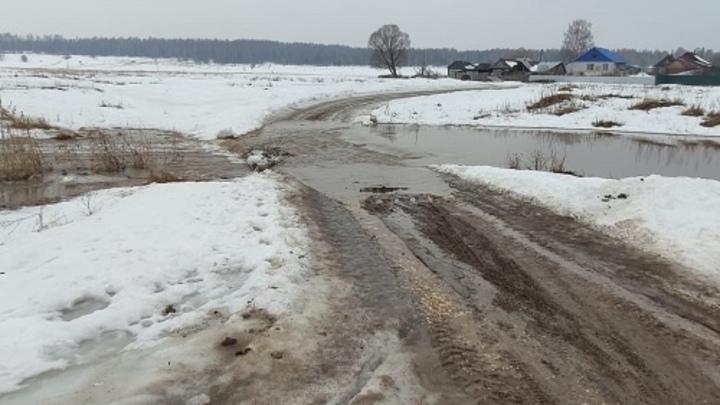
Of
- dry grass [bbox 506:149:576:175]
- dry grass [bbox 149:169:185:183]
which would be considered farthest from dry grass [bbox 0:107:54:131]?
dry grass [bbox 506:149:576:175]

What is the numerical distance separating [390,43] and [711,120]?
255 ft

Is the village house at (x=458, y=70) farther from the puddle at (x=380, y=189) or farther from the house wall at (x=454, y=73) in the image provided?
the puddle at (x=380, y=189)

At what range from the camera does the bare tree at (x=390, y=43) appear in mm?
98875

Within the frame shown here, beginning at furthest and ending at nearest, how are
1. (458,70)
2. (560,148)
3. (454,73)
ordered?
(458,70)
(454,73)
(560,148)

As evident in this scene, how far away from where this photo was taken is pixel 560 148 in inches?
810

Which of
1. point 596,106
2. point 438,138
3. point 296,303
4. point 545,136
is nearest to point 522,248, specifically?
point 296,303

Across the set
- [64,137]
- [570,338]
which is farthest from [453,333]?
[64,137]

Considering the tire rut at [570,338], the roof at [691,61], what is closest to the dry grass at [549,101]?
the tire rut at [570,338]

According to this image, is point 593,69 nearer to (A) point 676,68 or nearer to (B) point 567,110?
(A) point 676,68

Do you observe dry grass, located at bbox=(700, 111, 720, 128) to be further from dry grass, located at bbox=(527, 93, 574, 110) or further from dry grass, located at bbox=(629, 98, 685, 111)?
dry grass, located at bbox=(527, 93, 574, 110)

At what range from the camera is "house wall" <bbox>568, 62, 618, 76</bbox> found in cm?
9744

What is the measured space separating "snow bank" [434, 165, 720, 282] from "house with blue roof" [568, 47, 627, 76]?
3800 inches

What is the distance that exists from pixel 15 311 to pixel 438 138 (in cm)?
1895

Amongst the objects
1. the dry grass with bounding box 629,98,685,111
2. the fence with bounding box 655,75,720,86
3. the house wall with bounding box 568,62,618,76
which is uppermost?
the house wall with bounding box 568,62,618,76
